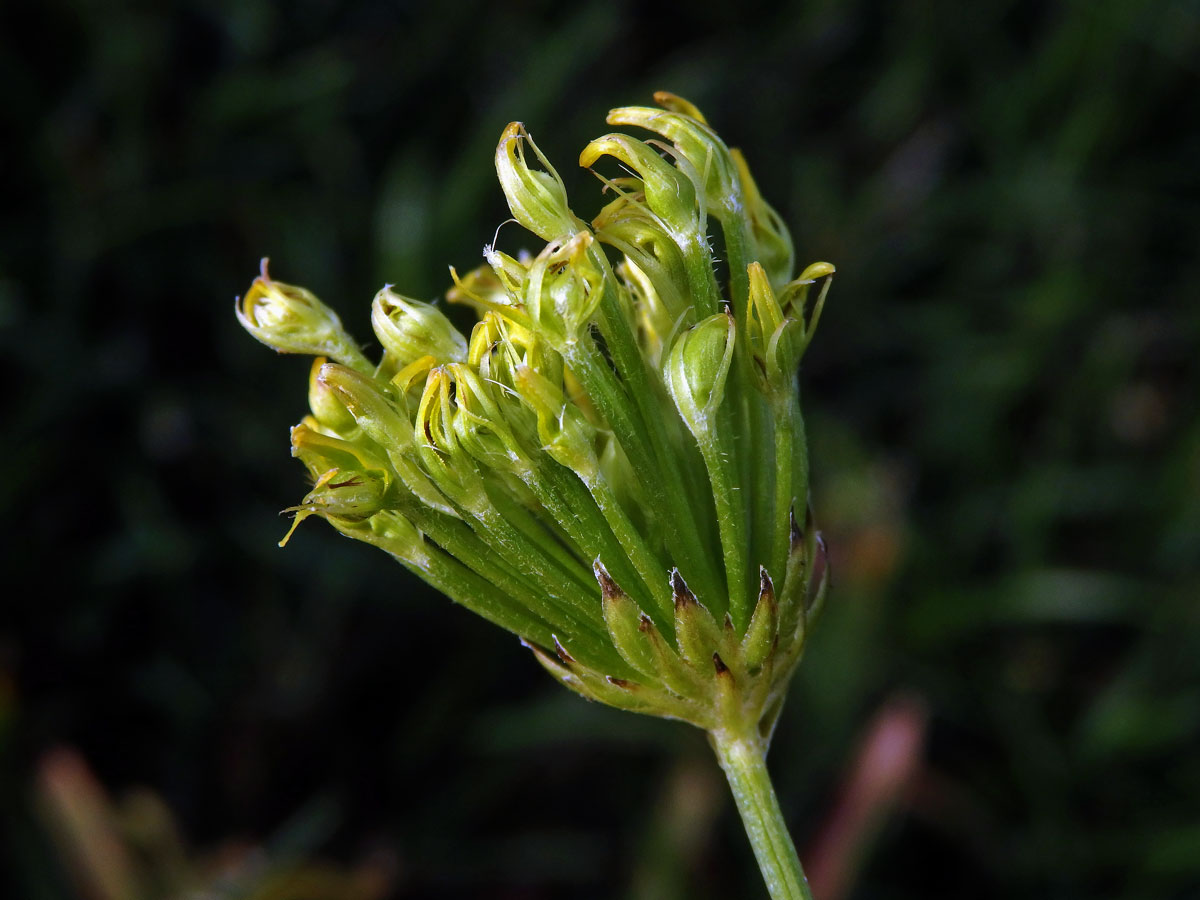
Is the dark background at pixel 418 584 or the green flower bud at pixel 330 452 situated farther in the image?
the dark background at pixel 418 584

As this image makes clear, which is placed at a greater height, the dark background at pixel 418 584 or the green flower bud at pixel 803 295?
the green flower bud at pixel 803 295

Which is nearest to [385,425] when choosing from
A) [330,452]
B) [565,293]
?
[330,452]

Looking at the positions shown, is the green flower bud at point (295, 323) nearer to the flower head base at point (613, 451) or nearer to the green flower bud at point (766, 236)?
the flower head base at point (613, 451)

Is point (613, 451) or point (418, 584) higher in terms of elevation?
point (613, 451)

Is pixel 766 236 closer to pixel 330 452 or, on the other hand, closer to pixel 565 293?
pixel 565 293

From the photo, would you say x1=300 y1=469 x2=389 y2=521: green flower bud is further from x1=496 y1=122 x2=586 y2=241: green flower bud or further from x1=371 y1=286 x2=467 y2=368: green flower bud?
x1=496 y1=122 x2=586 y2=241: green flower bud

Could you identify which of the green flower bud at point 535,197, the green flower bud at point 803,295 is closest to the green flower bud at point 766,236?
the green flower bud at point 803,295

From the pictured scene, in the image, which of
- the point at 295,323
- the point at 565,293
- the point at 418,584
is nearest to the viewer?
the point at 565,293

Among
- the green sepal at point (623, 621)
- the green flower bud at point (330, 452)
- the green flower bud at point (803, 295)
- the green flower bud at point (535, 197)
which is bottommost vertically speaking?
the green sepal at point (623, 621)
